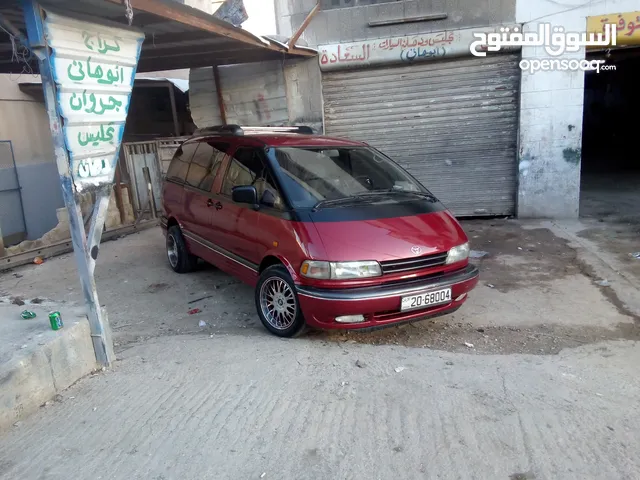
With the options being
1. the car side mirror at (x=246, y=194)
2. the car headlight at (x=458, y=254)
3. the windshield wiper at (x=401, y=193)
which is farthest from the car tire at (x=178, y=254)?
the car headlight at (x=458, y=254)

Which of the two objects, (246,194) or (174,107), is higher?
(174,107)

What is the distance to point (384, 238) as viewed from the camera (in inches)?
160

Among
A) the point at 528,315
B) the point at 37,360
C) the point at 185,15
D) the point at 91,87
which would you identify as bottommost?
the point at 528,315

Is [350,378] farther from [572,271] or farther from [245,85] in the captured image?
[245,85]

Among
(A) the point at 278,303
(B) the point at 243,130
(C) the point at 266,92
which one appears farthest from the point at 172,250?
(C) the point at 266,92

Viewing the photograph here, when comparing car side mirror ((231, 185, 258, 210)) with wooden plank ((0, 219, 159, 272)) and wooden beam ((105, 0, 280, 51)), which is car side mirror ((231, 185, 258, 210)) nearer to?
wooden beam ((105, 0, 280, 51))

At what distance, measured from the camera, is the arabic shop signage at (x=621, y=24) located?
834 cm

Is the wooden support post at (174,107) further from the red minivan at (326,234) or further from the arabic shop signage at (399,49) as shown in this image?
the red minivan at (326,234)

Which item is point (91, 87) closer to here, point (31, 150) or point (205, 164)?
point (205, 164)

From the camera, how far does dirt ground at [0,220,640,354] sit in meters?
4.50

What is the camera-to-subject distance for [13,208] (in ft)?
36.8

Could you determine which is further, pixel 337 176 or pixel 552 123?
pixel 552 123

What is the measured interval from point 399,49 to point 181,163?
4.90 m

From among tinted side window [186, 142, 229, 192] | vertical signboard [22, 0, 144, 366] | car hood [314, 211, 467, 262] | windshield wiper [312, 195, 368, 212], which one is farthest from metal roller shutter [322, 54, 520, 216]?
vertical signboard [22, 0, 144, 366]
